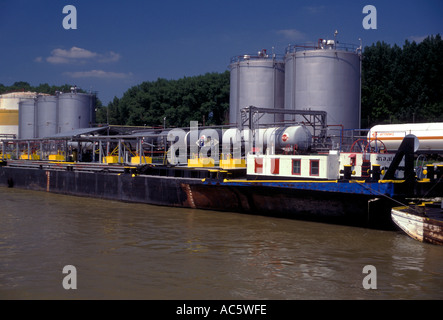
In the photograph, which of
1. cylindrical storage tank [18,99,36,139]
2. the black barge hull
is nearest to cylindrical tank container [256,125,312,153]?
the black barge hull

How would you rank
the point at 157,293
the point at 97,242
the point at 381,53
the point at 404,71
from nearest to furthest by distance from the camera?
the point at 157,293 → the point at 97,242 → the point at 404,71 → the point at 381,53

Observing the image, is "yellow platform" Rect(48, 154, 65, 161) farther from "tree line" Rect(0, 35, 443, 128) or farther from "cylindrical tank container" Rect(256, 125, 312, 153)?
"cylindrical tank container" Rect(256, 125, 312, 153)

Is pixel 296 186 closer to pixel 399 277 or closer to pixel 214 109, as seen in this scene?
pixel 399 277

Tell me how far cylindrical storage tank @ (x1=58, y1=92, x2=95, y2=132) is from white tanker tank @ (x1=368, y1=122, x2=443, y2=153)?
142 ft

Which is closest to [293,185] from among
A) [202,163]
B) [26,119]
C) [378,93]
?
[202,163]

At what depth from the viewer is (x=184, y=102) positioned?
282 ft

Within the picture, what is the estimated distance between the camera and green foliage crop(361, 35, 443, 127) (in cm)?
6631

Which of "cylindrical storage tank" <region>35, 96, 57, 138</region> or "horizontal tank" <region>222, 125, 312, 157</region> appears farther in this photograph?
"cylindrical storage tank" <region>35, 96, 57, 138</region>

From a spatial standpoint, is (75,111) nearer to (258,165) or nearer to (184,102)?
(184,102)

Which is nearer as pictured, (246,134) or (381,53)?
(246,134)

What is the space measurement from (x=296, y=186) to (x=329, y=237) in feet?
12.1

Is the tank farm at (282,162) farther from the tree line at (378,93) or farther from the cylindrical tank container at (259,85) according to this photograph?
the tree line at (378,93)
